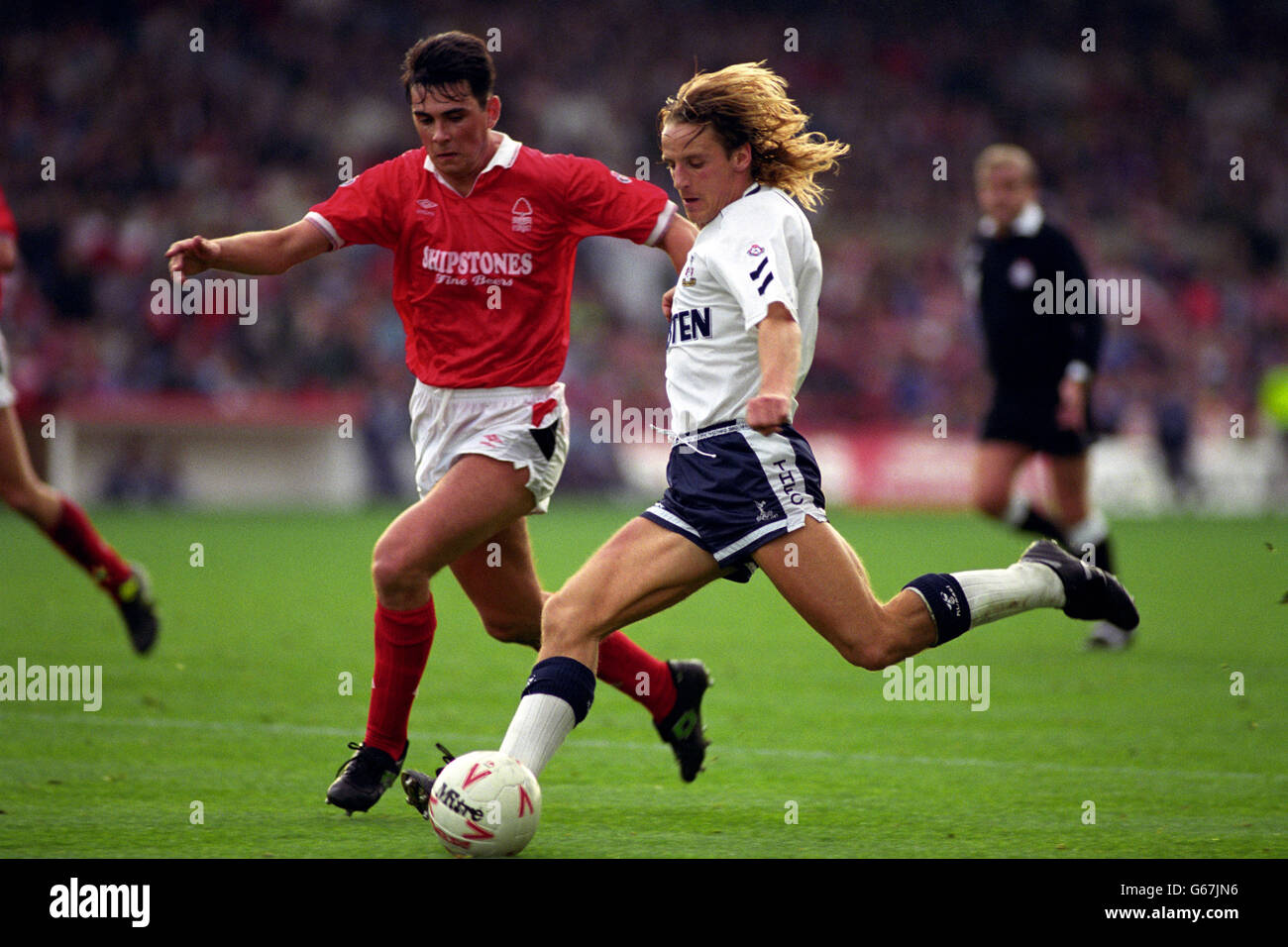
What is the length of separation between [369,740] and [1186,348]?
22.7 metres

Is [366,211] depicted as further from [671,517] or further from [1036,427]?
[1036,427]

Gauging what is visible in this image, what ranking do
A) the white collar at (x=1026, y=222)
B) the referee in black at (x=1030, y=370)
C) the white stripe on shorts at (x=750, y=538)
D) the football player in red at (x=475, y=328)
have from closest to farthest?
1. the white stripe on shorts at (x=750, y=538)
2. the football player in red at (x=475, y=328)
3. the referee in black at (x=1030, y=370)
4. the white collar at (x=1026, y=222)

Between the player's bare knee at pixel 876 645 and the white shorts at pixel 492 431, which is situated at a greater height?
the white shorts at pixel 492 431

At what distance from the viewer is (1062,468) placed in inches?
361

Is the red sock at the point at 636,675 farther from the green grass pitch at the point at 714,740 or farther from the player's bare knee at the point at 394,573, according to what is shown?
the player's bare knee at the point at 394,573

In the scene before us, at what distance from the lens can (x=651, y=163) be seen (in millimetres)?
27500

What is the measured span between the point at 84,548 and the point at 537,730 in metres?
4.24

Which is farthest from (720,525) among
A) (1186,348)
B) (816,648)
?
(1186,348)

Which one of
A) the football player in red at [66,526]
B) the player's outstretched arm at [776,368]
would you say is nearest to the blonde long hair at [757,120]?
the player's outstretched arm at [776,368]

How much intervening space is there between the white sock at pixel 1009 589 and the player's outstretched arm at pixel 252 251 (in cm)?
220

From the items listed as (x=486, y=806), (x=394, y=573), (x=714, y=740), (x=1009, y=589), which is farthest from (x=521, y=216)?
(x=714, y=740)

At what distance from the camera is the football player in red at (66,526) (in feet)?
24.2

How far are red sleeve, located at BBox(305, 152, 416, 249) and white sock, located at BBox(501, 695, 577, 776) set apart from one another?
1.69 meters

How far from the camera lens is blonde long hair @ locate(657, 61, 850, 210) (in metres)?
4.39
